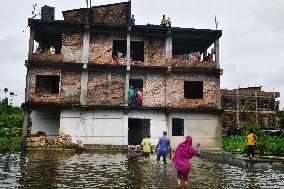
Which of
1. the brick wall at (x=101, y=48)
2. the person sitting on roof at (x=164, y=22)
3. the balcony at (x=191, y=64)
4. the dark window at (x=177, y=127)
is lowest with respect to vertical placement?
the dark window at (x=177, y=127)

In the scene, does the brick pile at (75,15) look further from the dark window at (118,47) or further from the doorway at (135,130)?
the doorway at (135,130)

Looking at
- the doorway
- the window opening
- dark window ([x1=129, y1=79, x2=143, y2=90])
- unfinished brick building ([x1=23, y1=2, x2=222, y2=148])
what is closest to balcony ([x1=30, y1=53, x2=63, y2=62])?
unfinished brick building ([x1=23, y1=2, x2=222, y2=148])

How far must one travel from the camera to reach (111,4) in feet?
89.1

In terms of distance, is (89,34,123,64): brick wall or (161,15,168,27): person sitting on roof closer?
(89,34,123,64): brick wall

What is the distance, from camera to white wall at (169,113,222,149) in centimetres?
2695

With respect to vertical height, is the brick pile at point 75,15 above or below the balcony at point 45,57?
above

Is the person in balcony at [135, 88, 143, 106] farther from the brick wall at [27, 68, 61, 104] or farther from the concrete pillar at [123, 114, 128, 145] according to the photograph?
the brick wall at [27, 68, 61, 104]

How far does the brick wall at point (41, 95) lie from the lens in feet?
A: 84.2

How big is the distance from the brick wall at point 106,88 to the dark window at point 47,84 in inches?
132

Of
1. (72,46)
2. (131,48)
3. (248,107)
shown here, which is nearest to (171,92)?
(131,48)

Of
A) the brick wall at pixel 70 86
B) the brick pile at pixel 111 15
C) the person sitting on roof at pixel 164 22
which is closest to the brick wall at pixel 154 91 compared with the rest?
the person sitting on roof at pixel 164 22

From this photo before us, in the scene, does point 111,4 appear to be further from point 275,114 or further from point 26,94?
point 275,114

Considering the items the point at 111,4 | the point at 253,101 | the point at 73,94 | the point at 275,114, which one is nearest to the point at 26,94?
the point at 73,94

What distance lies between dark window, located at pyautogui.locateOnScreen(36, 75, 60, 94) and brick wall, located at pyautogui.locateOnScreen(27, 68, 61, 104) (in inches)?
33.4
